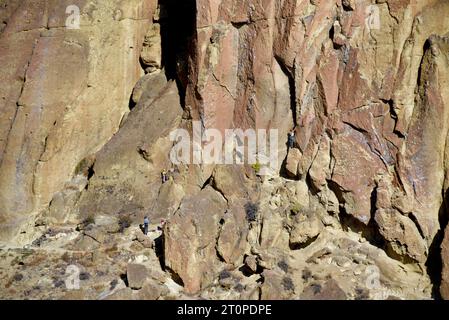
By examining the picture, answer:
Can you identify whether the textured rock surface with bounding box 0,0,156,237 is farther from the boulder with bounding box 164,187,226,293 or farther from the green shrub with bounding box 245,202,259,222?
the green shrub with bounding box 245,202,259,222

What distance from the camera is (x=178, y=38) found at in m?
29.3

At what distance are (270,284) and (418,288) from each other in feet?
20.2

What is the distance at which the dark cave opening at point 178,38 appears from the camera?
27.1 meters

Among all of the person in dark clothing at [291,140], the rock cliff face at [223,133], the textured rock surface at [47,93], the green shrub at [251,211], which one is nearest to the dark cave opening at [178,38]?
the rock cliff face at [223,133]

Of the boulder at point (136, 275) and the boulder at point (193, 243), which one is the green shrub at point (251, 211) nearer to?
the boulder at point (193, 243)

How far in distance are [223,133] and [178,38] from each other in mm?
6582

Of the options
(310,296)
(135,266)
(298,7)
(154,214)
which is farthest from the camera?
(154,214)

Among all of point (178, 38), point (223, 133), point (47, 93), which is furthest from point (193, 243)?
point (178, 38)

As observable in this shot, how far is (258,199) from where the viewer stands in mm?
24844

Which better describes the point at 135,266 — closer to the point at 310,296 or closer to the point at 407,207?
the point at 310,296

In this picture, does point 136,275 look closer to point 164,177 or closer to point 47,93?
point 164,177

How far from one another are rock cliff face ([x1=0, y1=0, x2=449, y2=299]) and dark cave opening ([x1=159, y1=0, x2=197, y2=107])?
0.36 feet

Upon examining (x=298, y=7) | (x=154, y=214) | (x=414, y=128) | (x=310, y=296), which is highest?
(x=298, y=7)

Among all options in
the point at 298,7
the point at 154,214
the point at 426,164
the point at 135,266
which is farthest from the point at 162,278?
the point at 298,7
